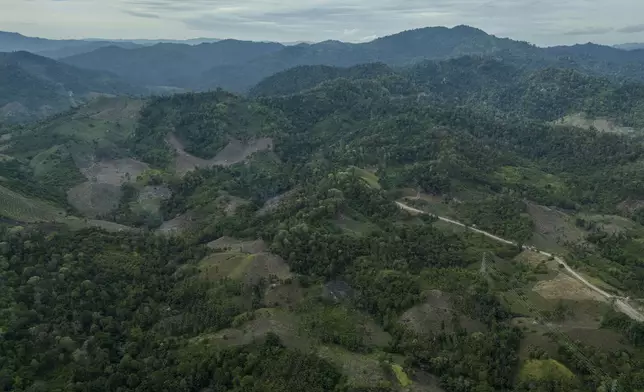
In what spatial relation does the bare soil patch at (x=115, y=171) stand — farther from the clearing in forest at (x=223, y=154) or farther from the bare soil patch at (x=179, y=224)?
the bare soil patch at (x=179, y=224)

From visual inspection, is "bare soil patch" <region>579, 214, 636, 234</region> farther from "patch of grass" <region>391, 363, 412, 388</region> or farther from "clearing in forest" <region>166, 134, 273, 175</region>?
"clearing in forest" <region>166, 134, 273, 175</region>

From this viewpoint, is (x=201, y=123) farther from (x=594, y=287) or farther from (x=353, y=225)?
(x=594, y=287)

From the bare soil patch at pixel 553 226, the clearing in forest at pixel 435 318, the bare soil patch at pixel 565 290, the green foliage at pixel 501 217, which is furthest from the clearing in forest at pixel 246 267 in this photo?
the bare soil patch at pixel 553 226

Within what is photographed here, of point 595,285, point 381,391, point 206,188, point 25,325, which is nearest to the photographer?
point 381,391

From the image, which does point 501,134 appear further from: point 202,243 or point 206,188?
point 202,243

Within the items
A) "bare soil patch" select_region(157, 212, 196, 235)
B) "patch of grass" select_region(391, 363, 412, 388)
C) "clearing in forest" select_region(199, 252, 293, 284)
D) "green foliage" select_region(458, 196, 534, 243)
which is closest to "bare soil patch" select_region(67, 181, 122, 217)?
"bare soil patch" select_region(157, 212, 196, 235)

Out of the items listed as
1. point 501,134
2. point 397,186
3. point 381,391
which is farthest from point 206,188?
point 501,134

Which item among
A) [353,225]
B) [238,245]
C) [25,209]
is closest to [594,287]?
[353,225]

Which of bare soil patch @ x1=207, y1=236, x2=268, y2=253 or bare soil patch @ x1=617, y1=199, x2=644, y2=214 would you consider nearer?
bare soil patch @ x1=207, y1=236, x2=268, y2=253
